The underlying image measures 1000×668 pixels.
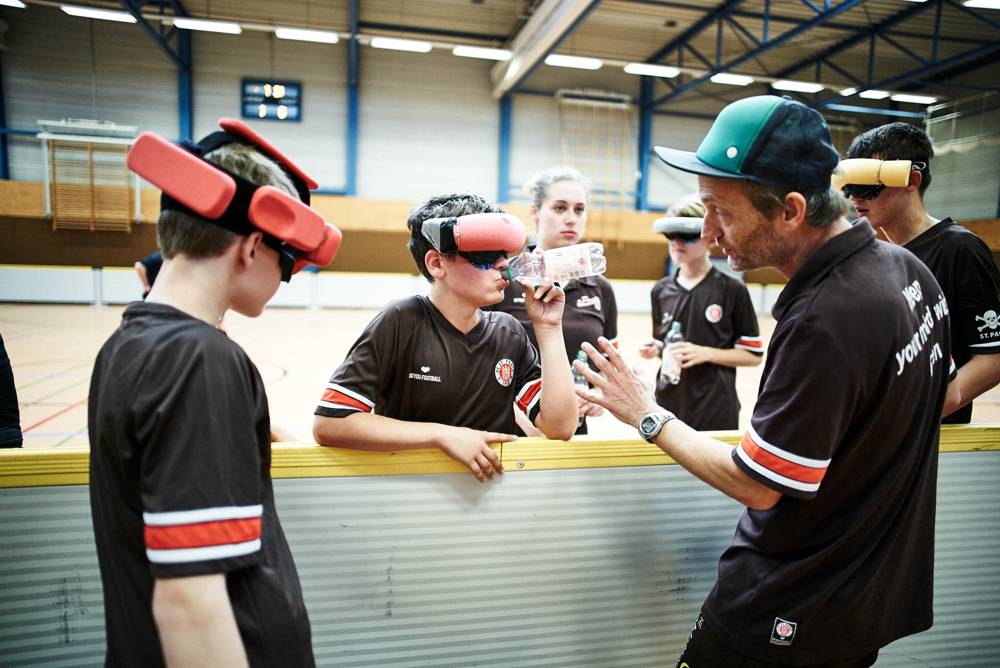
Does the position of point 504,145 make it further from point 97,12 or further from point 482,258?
point 482,258

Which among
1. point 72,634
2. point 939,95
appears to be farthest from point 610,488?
point 939,95

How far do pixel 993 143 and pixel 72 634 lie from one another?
19.2m

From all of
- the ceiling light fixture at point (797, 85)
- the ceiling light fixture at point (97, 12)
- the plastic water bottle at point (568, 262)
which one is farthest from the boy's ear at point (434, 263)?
the ceiling light fixture at point (797, 85)

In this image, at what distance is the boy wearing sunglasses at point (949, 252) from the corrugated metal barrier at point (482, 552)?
26 centimetres

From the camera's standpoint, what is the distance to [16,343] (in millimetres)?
9500

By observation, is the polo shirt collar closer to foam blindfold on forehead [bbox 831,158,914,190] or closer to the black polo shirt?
the black polo shirt

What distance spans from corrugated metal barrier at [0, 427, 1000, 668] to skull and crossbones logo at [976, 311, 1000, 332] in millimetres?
379

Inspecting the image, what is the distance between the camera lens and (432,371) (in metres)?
1.91

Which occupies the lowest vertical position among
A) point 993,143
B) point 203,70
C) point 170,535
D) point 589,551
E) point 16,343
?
point 16,343

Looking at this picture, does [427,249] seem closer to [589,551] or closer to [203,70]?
[589,551]

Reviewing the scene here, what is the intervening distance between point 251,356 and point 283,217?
29.8ft

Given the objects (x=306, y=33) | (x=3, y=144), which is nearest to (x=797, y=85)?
(x=306, y=33)

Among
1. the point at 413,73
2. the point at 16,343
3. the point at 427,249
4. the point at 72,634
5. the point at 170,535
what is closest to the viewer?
the point at 170,535

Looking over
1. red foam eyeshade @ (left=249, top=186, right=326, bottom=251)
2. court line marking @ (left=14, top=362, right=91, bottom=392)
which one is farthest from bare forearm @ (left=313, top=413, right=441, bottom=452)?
court line marking @ (left=14, top=362, right=91, bottom=392)
